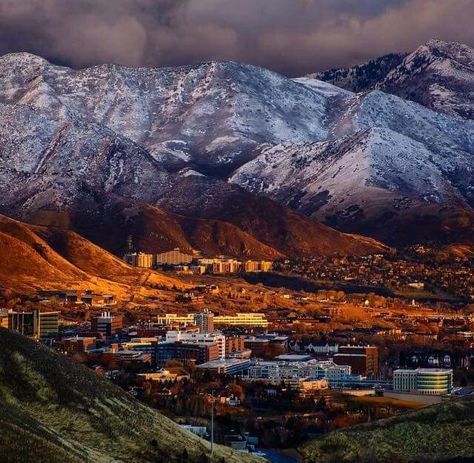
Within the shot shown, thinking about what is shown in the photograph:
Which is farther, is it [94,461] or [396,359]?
[396,359]

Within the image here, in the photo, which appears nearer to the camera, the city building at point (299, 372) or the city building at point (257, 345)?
the city building at point (299, 372)

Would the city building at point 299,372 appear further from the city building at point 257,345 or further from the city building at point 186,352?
the city building at point 257,345

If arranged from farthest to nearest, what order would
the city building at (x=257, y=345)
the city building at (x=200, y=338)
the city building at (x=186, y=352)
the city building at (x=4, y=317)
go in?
the city building at (x=257, y=345)
the city building at (x=4, y=317)
the city building at (x=200, y=338)
the city building at (x=186, y=352)

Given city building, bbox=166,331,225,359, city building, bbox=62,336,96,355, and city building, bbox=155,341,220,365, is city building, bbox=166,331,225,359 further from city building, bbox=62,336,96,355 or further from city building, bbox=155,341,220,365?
city building, bbox=62,336,96,355

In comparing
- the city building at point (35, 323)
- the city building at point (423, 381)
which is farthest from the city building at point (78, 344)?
the city building at point (423, 381)

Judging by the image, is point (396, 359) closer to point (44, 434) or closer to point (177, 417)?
point (177, 417)

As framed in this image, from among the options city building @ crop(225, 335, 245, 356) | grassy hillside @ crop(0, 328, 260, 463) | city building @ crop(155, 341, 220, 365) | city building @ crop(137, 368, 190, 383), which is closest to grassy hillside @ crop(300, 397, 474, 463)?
grassy hillside @ crop(0, 328, 260, 463)

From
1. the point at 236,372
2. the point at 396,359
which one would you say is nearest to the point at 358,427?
the point at 236,372
